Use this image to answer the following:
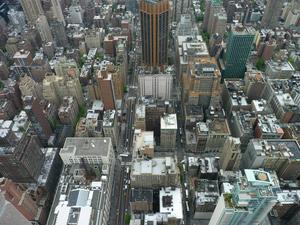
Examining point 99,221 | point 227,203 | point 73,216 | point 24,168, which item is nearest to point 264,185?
point 227,203

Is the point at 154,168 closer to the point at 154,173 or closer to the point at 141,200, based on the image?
the point at 154,173

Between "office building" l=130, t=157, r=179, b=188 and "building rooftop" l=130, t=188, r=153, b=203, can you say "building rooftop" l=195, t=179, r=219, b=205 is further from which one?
"building rooftop" l=130, t=188, r=153, b=203

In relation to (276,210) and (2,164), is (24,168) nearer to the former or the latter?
(2,164)

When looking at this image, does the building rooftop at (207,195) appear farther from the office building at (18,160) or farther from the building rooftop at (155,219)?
the office building at (18,160)

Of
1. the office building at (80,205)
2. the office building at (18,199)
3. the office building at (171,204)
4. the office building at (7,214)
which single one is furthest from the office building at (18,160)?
the office building at (7,214)

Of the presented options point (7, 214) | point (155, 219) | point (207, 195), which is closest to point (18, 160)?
point (155, 219)
